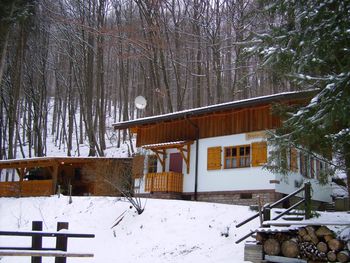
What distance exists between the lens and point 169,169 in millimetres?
22156

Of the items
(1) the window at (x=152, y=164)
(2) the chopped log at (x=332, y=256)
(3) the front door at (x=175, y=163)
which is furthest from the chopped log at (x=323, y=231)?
(1) the window at (x=152, y=164)

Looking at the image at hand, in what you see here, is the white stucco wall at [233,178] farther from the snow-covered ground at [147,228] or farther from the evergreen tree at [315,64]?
the evergreen tree at [315,64]

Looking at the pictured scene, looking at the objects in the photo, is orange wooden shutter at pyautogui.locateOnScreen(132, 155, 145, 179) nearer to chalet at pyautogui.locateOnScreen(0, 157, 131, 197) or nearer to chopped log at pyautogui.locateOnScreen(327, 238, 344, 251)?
chalet at pyautogui.locateOnScreen(0, 157, 131, 197)

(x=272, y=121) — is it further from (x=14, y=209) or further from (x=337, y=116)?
(x=14, y=209)

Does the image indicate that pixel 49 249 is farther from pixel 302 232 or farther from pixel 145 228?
pixel 145 228

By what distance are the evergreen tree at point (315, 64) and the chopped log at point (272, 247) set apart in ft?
7.52

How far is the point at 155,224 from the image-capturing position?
55.8ft

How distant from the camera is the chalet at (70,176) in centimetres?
2259

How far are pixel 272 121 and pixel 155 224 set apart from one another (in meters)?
6.35

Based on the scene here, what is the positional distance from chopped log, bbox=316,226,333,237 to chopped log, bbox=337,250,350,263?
0.47 m

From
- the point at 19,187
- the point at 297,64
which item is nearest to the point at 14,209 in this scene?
the point at 19,187

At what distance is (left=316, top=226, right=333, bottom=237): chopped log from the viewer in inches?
395

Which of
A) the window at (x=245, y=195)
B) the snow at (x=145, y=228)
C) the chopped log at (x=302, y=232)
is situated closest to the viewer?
the chopped log at (x=302, y=232)

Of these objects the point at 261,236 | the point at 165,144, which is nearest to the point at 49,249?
the point at 261,236
